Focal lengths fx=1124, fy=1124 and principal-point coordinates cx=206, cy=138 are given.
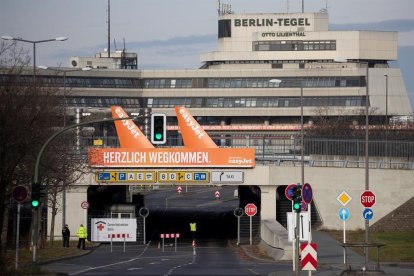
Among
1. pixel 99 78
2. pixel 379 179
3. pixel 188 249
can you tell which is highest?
pixel 99 78

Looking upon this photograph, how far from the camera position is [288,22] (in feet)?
467

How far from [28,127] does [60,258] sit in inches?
511

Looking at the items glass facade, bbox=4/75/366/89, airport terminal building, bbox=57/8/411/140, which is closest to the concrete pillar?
airport terminal building, bbox=57/8/411/140

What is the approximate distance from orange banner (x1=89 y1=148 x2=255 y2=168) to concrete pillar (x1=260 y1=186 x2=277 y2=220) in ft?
6.34

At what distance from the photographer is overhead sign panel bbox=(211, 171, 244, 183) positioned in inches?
2813

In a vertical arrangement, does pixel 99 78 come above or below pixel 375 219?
above

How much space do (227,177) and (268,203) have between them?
318cm

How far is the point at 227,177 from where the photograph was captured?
7144cm

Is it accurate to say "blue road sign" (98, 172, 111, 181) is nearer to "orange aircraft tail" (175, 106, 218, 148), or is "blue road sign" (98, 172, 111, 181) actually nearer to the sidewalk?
"orange aircraft tail" (175, 106, 218, 148)

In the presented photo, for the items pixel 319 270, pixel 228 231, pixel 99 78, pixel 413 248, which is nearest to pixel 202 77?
pixel 99 78

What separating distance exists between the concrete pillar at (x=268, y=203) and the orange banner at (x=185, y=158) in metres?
1.93

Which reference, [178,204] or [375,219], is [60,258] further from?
[178,204]

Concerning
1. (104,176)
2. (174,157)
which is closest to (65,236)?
(104,176)

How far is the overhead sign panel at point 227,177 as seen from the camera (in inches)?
2813
